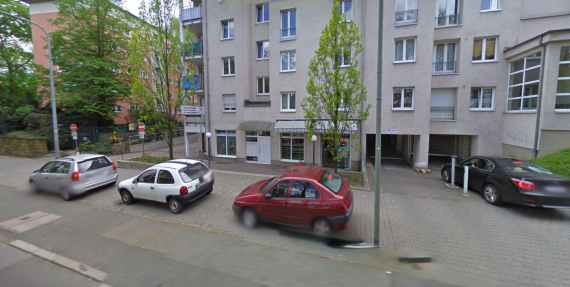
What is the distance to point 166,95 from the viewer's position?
11.8 meters

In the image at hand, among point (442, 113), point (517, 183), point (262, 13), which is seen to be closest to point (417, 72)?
point (442, 113)

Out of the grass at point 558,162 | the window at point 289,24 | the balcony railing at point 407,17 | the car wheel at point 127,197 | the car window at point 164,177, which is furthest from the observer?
the window at point 289,24

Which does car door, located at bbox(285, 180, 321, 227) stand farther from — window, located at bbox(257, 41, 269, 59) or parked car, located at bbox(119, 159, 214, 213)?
window, located at bbox(257, 41, 269, 59)

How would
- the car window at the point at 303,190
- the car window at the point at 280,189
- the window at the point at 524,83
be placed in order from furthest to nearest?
the window at the point at 524,83
the car window at the point at 280,189
the car window at the point at 303,190

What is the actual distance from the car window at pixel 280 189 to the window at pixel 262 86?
413 inches

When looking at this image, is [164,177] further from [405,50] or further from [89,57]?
[89,57]

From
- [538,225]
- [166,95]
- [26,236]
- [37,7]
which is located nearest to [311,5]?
[166,95]

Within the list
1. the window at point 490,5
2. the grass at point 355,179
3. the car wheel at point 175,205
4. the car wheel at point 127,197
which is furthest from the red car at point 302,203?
the window at point 490,5

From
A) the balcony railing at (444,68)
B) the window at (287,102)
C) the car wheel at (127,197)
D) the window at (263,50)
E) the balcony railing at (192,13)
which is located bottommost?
the car wheel at (127,197)

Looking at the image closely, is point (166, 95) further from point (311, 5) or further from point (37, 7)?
point (37, 7)

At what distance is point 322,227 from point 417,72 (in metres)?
11.0

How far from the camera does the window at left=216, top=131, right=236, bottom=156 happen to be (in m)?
15.4

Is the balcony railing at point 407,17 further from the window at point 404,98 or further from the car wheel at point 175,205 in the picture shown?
the car wheel at point 175,205

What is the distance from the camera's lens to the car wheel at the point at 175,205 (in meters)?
6.46
